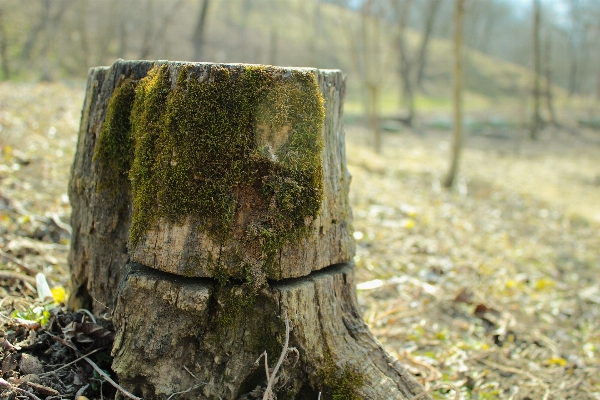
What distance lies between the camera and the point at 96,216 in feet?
8.68

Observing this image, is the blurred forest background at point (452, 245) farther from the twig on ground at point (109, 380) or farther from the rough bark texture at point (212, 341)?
the rough bark texture at point (212, 341)

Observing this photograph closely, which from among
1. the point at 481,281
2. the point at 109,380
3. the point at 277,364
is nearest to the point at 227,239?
the point at 277,364

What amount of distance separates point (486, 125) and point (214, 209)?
26.5 metres

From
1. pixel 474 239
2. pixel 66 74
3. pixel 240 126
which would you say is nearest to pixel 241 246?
pixel 240 126

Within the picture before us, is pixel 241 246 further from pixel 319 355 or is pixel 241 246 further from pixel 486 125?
pixel 486 125

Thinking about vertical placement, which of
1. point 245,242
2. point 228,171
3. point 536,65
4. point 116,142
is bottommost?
point 245,242

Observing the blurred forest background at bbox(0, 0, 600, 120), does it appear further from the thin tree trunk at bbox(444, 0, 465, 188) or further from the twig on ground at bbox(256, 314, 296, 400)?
the twig on ground at bbox(256, 314, 296, 400)

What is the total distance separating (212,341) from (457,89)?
9648 millimetres

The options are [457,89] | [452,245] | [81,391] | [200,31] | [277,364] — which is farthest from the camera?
[200,31]

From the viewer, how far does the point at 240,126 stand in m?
2.24

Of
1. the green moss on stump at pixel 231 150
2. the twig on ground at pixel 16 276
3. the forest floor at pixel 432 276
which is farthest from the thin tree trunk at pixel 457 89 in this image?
the twig on ground at pixel 16 276

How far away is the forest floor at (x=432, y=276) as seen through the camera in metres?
2.98

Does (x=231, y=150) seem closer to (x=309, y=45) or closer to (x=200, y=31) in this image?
(x=200, y=31)

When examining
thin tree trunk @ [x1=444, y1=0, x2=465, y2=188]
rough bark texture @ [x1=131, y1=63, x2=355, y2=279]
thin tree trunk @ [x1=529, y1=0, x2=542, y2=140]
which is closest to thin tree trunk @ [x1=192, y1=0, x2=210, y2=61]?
thin tree trunk @ [x1=444, y1=0, x2=465, y2=188]
